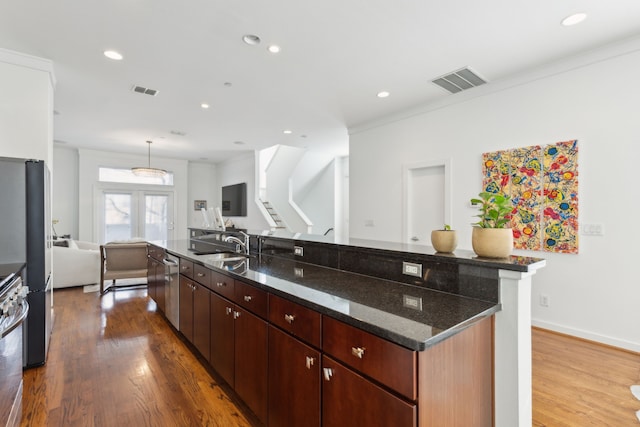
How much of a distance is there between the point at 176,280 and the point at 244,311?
5.18 feet

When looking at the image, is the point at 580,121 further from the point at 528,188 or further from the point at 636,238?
the point at 636,238

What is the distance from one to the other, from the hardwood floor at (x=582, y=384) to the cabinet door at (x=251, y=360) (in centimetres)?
160

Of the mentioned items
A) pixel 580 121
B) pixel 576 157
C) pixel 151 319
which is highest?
pixel 580 121

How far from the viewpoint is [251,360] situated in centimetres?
183

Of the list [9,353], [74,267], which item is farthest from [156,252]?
[9,353]

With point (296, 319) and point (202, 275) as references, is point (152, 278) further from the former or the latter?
point (296, 319)

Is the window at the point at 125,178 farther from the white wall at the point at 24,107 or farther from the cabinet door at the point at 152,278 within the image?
the white wall at the point at 24,107

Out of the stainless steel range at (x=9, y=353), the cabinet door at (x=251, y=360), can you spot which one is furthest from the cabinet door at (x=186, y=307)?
the stainless steel range at (x=9, y=353)

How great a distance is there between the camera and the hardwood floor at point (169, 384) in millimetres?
1927

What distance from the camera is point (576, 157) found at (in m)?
3.17

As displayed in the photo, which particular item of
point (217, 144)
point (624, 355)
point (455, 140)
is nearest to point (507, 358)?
point (624, 355)

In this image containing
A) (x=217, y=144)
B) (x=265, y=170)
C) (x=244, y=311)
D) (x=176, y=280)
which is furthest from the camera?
(x=265, y=170)

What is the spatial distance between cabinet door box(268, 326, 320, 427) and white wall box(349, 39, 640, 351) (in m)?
3.16

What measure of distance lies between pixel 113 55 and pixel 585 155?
4814 mm
